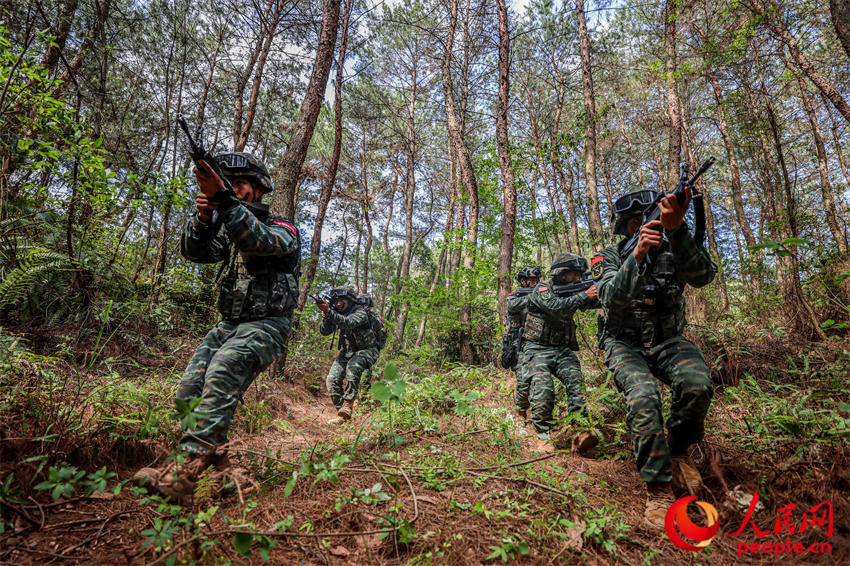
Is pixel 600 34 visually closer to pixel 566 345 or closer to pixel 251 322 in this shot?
pixel 566 345

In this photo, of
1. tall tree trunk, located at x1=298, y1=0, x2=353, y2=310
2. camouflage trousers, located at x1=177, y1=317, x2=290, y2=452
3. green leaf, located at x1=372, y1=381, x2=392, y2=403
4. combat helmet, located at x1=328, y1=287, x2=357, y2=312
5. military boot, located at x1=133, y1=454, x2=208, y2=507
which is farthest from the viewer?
tall tree trunk, located at x1=298, y1=0, x2=353, y2=310

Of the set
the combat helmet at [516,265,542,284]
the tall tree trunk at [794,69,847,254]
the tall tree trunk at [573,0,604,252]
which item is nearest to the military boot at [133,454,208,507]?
the combat helmet at [516,265,542,284]

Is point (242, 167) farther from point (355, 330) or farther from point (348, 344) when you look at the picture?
point (348, 344)

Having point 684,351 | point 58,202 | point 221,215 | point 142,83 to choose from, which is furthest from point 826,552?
point 142,83

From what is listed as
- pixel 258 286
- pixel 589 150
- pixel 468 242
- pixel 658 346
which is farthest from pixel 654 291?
pixel 589 150

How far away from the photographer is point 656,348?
2.55 m

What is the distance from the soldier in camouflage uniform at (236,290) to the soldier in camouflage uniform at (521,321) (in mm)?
2946

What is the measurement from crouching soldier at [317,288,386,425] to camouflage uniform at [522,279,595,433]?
2751 mm

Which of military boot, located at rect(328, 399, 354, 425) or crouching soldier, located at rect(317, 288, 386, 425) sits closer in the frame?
military boot, located at rect(328, 399, 354, 425)

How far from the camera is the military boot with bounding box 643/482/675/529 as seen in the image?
6.46 ft

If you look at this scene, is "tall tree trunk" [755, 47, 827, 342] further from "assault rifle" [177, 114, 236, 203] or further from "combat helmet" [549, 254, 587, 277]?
"assault rifle" [177, 114, 236, 203]

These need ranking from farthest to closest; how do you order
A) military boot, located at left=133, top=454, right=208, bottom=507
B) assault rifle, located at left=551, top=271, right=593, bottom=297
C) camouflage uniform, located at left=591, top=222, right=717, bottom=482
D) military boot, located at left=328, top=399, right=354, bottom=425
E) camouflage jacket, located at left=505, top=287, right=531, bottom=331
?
camouflage jacket, located at left=505, top=287, right=531, bottom=331 < military boot, located at left=328, top=399, right=354, bottom=425 < assault rifle, located at left=551, top=271, right=593, bottom=297 < camouflage uniform, located at left=591, top=222, right=717, bottom=482 < military boot, located at left=133, top=454, right=208, bottom=507

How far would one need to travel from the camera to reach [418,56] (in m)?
13.6

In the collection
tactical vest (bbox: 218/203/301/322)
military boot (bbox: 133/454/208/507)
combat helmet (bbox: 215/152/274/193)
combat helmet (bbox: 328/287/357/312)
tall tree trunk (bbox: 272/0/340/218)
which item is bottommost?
military boot (bbox: 133/454/208/507)
